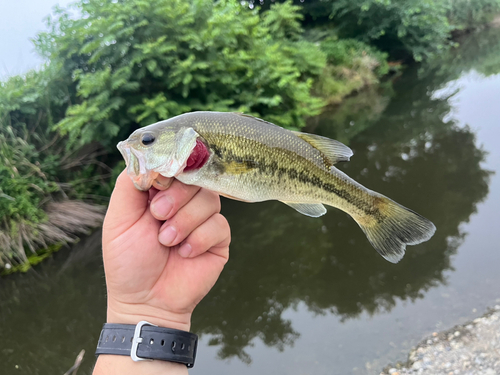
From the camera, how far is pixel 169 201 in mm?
1977

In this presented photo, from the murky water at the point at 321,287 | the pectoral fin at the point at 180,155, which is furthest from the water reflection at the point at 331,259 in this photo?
the pectoral fin at the point at 180,155

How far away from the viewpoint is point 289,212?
8.04 metres

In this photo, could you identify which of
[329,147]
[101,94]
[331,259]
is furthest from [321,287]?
[101,94]

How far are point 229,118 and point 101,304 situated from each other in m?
5.52

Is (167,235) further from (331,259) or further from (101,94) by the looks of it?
(101,94)

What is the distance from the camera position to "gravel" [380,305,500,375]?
3.87 metres

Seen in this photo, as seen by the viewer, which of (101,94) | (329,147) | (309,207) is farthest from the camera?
(101,94)

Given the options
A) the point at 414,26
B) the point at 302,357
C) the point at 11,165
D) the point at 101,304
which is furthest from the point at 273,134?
the point at 414,26

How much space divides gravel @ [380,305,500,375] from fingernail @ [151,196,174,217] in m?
3.77

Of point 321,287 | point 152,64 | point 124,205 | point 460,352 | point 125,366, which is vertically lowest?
point 321,287

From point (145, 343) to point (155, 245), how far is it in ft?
1.94

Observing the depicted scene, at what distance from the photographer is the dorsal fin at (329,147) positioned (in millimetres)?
2195

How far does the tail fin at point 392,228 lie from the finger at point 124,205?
1.56 metres

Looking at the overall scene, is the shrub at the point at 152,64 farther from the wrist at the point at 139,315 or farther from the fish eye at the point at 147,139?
the wrist at the point at 139,315
